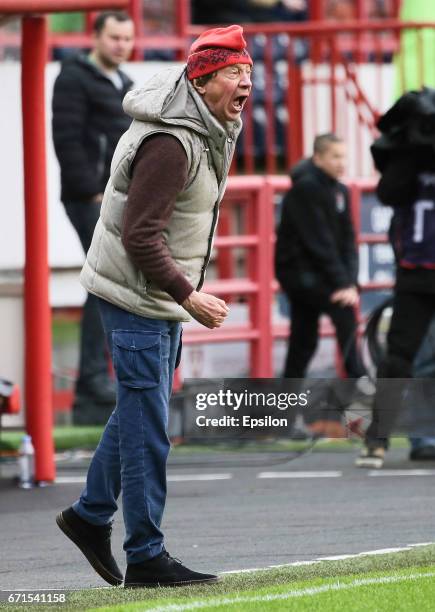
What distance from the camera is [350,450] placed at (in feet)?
38.1

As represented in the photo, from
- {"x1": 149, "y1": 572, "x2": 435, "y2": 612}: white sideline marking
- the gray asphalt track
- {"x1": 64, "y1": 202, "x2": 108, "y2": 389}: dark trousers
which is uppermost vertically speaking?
{"x1": 64, "y1": 202, "x2": 108, "y2": 389}: dark trousers

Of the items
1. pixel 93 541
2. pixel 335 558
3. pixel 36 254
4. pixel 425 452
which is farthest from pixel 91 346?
pixel 93 541

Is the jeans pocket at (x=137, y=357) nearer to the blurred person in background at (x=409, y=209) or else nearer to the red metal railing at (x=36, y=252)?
the red metal railing at (x=36, y=252)

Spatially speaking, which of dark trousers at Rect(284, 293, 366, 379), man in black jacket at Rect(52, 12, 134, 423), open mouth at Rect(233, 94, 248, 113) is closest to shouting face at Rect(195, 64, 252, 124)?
open mouth at Rect(233, 94, 248, 113)

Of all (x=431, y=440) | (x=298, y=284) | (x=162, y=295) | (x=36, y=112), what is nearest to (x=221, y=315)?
(x=162, y=295)

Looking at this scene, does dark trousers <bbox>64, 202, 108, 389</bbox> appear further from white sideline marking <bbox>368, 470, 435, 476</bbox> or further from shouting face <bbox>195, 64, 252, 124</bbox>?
shouting face <bbox>195, 64, 252, 124</bbox>

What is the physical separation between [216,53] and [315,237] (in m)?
5.83

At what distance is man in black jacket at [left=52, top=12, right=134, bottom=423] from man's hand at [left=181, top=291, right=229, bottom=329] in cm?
539

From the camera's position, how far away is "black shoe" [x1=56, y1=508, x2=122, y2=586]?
674 cm

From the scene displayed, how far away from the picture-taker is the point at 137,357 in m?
6.43

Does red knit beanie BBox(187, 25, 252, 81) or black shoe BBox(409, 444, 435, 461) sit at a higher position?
red knit beanie BBox(187, 25, 252, 81)

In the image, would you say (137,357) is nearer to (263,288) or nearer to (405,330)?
(405,330)

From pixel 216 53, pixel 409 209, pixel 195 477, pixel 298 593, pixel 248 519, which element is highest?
pixel 216 53

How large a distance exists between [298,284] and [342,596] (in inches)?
244
